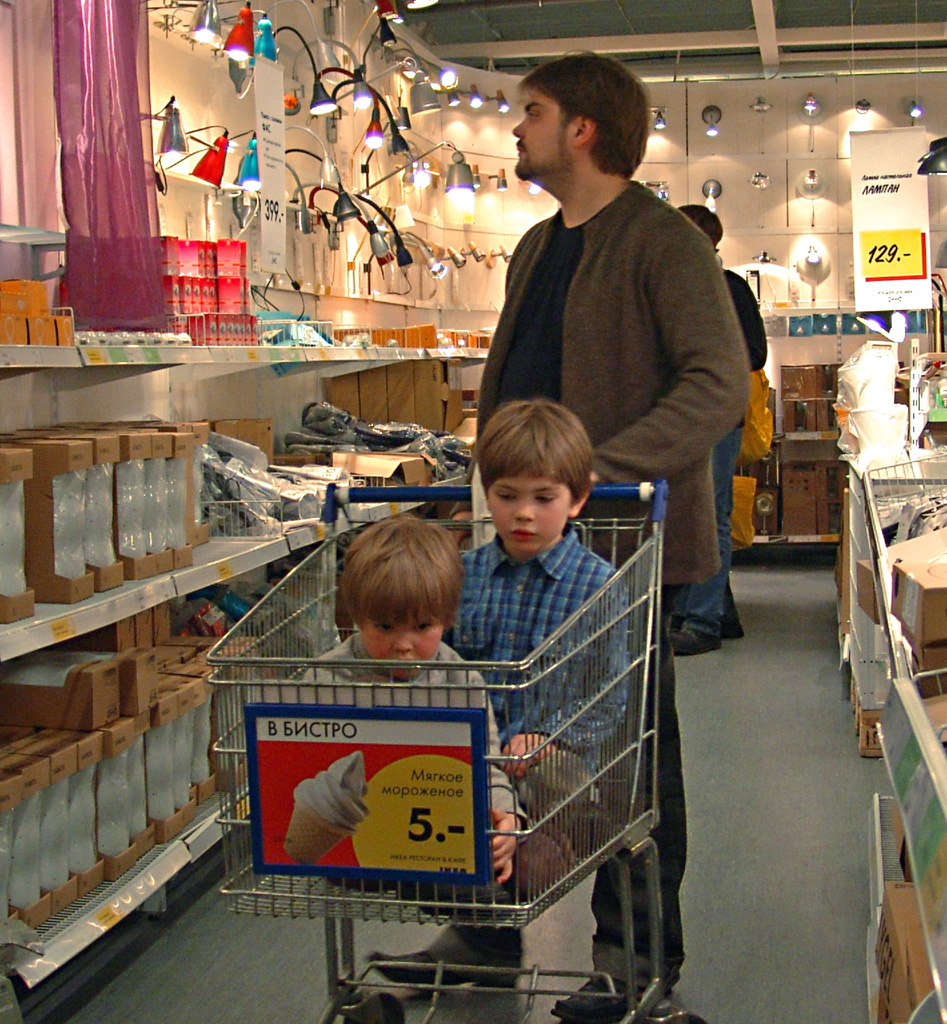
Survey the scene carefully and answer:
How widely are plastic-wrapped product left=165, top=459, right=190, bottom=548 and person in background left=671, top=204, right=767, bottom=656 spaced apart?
2917mm

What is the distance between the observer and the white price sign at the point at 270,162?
3.98 meters

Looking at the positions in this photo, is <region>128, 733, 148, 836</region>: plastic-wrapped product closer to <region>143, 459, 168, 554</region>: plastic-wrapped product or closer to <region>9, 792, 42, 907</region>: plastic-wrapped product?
<region>9, 792, 42, 907</region>: plastic-wrapped product

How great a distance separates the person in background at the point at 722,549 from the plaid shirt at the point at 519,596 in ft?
11.6

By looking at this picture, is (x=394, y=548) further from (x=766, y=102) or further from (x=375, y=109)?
(x=766, y=102)

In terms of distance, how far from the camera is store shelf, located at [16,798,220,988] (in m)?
2.36

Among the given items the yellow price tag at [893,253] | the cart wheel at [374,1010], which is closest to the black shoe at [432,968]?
the cart wheel at [374,1010]

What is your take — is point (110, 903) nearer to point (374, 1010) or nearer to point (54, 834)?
point (54, 834)

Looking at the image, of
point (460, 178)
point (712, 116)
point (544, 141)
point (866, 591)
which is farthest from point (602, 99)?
point (712, 116)

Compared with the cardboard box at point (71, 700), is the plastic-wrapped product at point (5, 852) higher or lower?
lower

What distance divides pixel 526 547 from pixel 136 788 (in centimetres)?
138

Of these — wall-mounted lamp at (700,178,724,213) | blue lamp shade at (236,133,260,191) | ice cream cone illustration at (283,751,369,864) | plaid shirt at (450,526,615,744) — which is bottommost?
ice cream cone illustration at (283,751,369,864)

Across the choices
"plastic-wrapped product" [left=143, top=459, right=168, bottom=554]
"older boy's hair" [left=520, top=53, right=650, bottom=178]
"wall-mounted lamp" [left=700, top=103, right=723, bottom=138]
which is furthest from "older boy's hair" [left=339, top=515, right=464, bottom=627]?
"wall-mounted lamp" [left=700, top=103, right=723, bottom=138]

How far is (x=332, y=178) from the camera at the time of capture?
5379 millimetres

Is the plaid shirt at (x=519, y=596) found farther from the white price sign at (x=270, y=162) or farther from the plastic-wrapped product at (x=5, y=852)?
the white price sign at (x=270, y=162)
